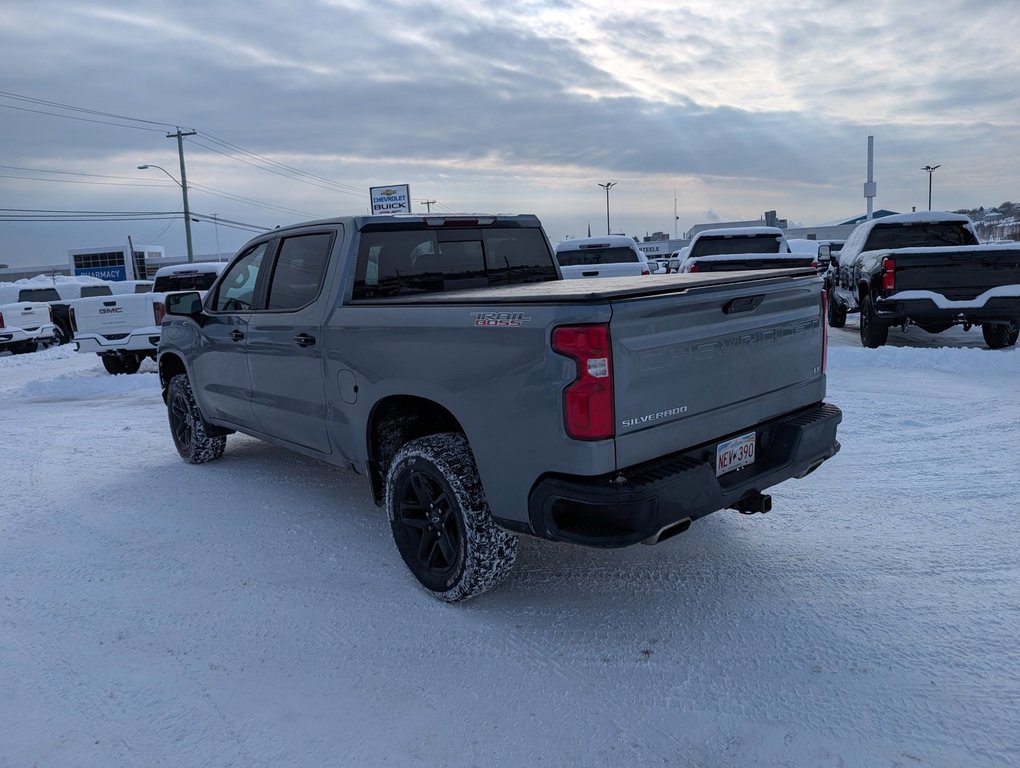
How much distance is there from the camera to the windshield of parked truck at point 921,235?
12273 millimetres

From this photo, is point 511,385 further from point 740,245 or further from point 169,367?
point 740,245

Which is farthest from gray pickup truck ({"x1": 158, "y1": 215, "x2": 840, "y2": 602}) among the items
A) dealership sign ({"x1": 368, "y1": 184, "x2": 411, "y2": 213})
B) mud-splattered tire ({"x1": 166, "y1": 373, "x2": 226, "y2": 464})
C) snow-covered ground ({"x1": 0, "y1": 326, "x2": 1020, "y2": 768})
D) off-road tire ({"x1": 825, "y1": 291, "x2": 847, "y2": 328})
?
dealership sign ({"x1": 368, "y1": 184, "x2": 411, "y2": 213})

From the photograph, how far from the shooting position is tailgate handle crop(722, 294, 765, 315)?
11.6ft

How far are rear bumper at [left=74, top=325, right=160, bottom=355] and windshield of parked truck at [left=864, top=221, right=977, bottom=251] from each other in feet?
39.6

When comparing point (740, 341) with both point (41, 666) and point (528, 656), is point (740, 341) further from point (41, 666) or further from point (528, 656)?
point (41, 666)

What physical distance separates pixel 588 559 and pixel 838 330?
1233 cm

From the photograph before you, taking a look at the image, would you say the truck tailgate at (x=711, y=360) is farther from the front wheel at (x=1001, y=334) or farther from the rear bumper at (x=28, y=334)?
the rear bumper at (x=28, y=334)

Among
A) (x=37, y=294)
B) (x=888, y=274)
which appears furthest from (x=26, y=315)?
(x=888, y=274)

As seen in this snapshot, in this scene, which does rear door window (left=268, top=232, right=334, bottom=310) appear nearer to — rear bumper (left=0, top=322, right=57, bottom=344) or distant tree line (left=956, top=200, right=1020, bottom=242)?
rear bumper (left=0, top=322, right=57, bottom=344)

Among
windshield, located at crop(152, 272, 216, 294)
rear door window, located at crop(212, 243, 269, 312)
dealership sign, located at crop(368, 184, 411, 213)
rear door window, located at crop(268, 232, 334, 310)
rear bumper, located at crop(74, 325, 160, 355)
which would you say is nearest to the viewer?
rear door window, located at crop(268, 232, 334, 310)

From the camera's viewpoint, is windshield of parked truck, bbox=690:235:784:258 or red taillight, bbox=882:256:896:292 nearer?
red taillight, bbox=882:256:896:292

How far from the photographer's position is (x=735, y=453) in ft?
12.0

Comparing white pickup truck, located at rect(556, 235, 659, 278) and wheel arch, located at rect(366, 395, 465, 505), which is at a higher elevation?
white pickup truck, located at rect(556, 235, 659, 278)

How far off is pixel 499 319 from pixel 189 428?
449 cm
